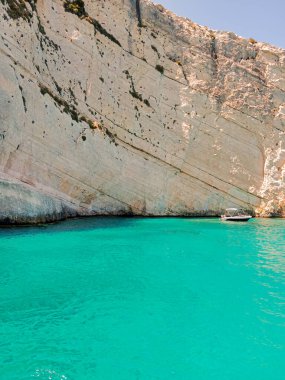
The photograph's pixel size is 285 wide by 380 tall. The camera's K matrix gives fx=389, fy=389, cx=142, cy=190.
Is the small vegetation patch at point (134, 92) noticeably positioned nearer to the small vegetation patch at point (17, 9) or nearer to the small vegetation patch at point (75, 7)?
the small vegetation patch at point (75, 7)

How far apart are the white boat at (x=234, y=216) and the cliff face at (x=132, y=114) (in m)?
1.71

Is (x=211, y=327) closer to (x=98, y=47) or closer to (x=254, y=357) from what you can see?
(x=254, y=357)

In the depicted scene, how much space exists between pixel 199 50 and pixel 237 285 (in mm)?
41384

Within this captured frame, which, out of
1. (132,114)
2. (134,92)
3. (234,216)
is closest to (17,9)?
(134,92)

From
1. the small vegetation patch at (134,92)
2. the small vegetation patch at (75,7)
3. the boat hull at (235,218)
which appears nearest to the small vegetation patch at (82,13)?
the small vegetation patch at (75,7)

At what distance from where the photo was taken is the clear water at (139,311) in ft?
32.8

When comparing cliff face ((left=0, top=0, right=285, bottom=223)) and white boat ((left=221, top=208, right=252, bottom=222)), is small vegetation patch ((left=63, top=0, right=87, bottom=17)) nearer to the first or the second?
cliff face ((left=0, top=0, right=285, bottom=223))

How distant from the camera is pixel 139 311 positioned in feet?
44.4

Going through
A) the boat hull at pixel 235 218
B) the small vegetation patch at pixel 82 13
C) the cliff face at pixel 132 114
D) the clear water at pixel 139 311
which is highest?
the small vegetation patch at pixel 82 13

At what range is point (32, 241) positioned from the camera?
2519 centimetres

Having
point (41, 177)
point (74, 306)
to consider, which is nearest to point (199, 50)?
point (41, 177)

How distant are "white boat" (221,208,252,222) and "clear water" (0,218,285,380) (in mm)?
16225

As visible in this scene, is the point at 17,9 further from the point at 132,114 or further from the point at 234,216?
the point at 234,216

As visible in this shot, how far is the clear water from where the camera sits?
10.0 meters
